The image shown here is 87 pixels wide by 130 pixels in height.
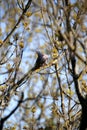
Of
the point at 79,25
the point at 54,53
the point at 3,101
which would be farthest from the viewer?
the point at 54,53

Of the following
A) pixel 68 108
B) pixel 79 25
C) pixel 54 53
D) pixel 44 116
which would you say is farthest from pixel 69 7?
pixel 44 116

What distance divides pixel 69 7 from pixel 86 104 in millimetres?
988

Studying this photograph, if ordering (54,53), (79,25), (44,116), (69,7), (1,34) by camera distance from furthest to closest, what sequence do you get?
(44,116), (1,34), (54,53), (79,25), (69,7)

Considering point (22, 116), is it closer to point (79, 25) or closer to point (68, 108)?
point (68, 108)

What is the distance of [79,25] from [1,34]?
1.59 meters

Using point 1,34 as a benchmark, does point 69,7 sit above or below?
below

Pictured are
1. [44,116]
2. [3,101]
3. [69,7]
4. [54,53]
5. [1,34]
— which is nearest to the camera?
[69,7]

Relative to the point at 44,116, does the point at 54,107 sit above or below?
below

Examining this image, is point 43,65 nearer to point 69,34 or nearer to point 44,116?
point 69,34

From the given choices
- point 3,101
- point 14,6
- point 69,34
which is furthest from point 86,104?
point 14,6

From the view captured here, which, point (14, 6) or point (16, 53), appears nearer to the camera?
point (16, 53)

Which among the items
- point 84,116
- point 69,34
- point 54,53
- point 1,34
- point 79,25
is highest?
point 1,34

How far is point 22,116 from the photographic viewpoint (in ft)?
26.4

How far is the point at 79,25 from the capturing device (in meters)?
3.53
